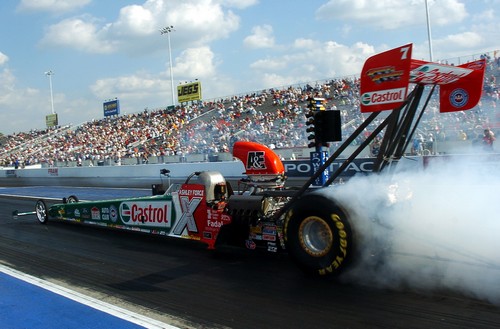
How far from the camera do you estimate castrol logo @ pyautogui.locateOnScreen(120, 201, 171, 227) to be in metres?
7.14

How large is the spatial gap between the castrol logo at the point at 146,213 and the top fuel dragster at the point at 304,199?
0.6 inches

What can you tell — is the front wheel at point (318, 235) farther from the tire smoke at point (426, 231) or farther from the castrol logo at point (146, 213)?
the castrol logo at point (146, 213)

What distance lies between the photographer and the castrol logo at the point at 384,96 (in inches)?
164

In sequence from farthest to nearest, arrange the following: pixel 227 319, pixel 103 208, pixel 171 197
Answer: pixel 103 208 < pixel 171 197 < pixel 227 319

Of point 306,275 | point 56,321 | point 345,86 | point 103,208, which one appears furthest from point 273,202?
point 345,86

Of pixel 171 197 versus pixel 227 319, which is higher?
pixel 171 197

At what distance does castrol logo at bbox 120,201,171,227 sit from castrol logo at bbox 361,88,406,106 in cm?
379

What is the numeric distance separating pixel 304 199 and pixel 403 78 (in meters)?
1.68

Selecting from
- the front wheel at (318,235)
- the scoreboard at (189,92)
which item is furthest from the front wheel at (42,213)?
the scoreboard at (189,92)

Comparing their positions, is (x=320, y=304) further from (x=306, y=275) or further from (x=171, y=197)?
(x=171, y=197)

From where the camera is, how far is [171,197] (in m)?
7.04

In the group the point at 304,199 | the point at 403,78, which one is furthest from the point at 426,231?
the point at 403,78

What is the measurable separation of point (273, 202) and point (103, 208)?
145 inches

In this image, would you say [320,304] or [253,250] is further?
[253,250]
